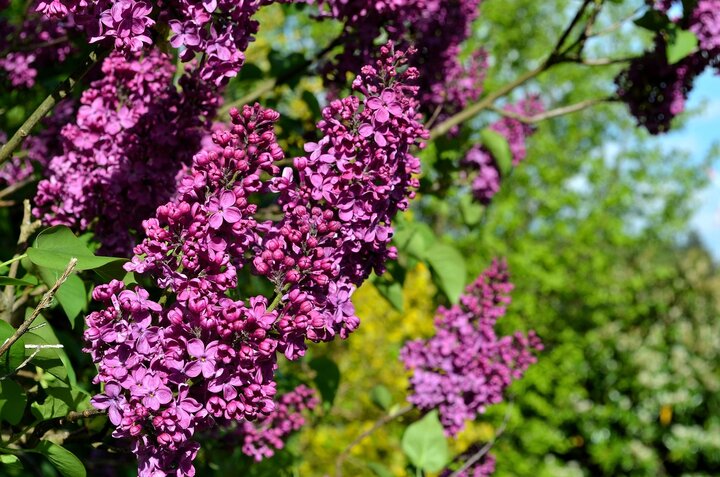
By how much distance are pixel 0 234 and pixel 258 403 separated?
2.51 metres

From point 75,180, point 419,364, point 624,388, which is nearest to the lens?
point 75,180

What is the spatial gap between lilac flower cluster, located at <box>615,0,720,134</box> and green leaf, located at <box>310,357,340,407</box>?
1.39 metres

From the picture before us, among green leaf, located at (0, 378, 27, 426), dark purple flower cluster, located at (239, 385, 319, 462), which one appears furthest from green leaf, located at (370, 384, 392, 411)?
green leaf, located at (0, 378, 27, 426)

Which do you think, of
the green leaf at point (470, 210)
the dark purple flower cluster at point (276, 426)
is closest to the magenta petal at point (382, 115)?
the dark purple flower cluster at point (276, 426)

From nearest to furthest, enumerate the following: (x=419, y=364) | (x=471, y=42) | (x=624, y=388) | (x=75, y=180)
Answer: (x=75, y=180), (x=419, y=364), (x=624, y=388), (x=471, y=42)

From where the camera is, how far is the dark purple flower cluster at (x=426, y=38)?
202 centimetres

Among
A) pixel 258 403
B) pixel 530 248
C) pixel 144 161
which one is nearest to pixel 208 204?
pixel 258 403

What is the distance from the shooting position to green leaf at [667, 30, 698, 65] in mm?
2243

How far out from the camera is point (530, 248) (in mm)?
11305

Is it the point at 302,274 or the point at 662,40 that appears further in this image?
the point at 662,40

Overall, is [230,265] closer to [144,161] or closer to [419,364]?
[144,161]

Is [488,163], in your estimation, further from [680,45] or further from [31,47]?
[31,47]

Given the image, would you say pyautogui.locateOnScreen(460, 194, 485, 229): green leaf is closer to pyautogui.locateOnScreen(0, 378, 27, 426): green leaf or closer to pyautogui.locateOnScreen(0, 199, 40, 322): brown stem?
pyautogui.locateOnScreen(0, 199, 40, 322): brown stem

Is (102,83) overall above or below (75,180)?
above
